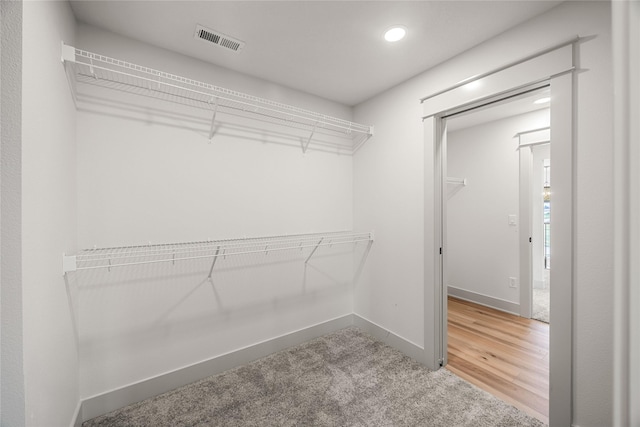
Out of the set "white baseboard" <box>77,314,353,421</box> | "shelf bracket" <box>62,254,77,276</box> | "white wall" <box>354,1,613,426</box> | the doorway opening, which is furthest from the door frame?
"shelf bracket" <box>62,254,77,276</box>

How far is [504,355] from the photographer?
2.38 metres

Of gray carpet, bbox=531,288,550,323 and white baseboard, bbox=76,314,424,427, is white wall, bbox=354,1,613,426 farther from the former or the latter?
gray carpet, bbox=531,288,550,323

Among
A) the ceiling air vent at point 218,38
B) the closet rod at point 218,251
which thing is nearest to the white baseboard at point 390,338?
the closet rod at point 218,251

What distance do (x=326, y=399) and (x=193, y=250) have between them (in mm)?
1371

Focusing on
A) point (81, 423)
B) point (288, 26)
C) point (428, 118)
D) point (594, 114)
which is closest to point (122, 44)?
point (288, 26)

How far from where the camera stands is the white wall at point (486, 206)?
3.35 metres

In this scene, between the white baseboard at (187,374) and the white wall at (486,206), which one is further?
the white wall at (486,206)

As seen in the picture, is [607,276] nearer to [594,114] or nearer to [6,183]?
[594,114]

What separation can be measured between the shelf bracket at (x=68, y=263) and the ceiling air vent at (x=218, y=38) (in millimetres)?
1509

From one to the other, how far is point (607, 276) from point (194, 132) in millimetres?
2614

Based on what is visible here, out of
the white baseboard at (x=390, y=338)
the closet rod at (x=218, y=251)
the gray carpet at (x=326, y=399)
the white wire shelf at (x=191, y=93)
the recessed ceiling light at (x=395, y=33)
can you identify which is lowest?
the gray carpet at (x=326, y=399)

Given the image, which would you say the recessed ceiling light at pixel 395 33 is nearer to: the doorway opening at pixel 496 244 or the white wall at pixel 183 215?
the doorway opening at pixel 496 244

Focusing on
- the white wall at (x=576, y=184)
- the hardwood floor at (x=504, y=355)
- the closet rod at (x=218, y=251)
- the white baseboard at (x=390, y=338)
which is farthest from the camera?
the white baseboard at (x=390, y=338)

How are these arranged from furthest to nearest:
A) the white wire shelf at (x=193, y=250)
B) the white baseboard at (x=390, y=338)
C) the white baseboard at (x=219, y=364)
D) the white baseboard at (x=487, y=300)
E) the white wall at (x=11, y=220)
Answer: the white baseboard at (x=487, y=300) < the white baseboard at (x=390, y=338) < the white baseboard at (x=219, y=364) < the white wire shelf at (x=193, y=250) < the white wall at (x=11, y=220)
